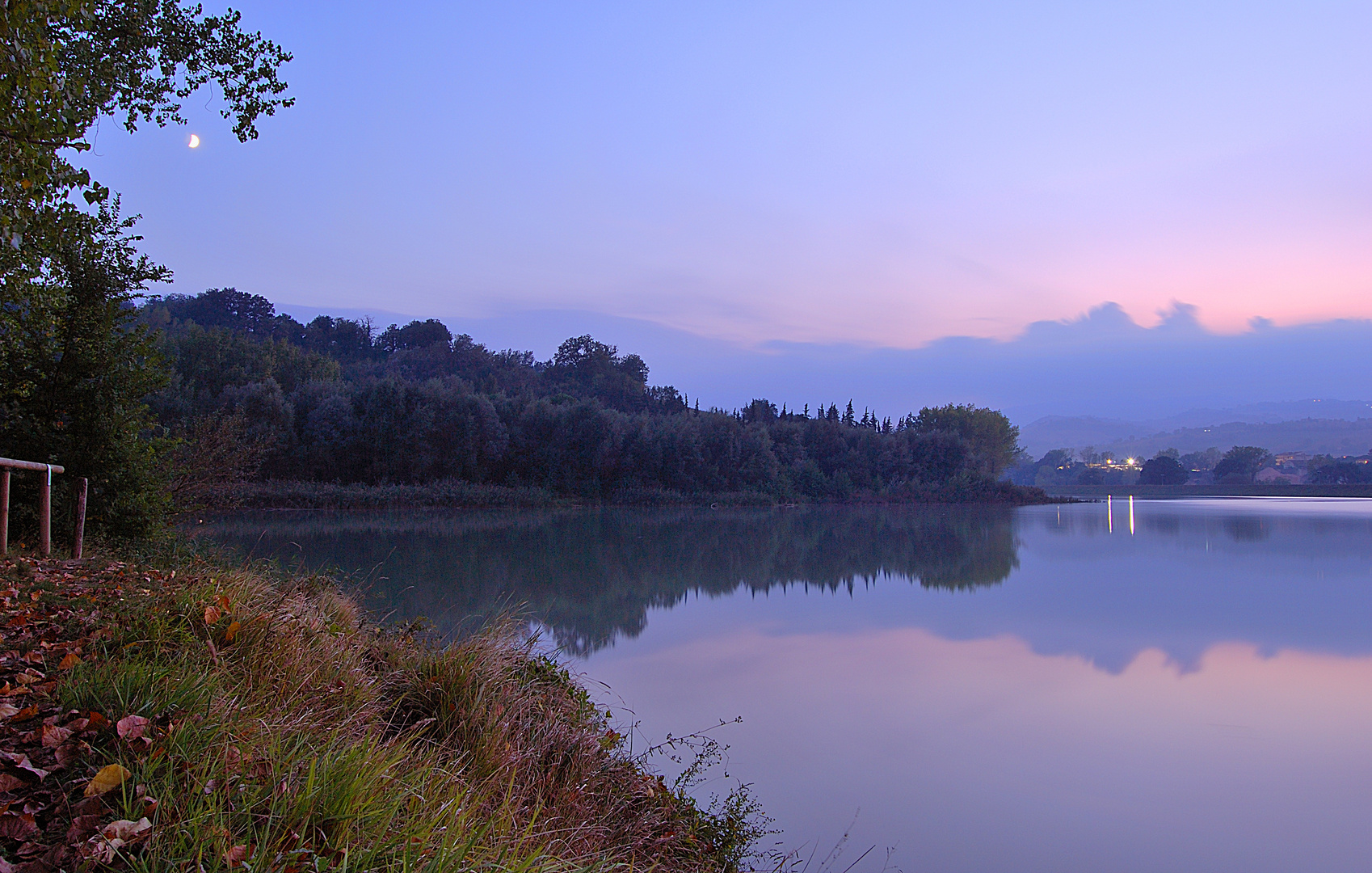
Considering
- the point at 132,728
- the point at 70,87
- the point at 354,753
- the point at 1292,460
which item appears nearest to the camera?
the point at 132,728

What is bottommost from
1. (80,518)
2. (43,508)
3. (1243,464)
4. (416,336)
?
(80,518)

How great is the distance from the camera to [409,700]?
475 centimetres

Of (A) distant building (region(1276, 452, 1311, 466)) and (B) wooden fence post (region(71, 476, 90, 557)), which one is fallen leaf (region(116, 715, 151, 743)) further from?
(A) distant building (region(1276, 452, 1311, 466))

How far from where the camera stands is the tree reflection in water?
39.9 feet

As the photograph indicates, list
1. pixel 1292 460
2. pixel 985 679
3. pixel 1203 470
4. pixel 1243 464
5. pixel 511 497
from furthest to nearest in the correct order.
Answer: pixel 1203 470 → pixel 1292 460 → pixel 1243 464 → pixel 511 497 → pixel 985 679

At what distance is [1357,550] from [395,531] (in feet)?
90.2

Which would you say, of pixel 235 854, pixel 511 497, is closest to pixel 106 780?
pixel 235 854

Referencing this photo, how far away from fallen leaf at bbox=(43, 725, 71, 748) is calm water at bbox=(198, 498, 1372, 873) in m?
3.93

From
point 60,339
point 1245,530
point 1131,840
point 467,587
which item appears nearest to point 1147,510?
point 1245,530

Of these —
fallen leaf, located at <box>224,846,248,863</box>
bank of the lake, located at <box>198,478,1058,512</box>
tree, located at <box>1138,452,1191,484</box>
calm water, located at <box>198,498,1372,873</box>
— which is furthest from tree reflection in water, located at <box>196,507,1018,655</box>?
tree, located at <box>1138,452,1191,484</box>

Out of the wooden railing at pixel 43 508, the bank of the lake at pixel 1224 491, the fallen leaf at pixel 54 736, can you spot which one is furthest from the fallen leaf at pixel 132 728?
the bank of the lake at pixel 1224 491

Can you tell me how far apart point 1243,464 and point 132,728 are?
9948 centimetres

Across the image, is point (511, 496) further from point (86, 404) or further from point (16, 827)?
point (16, 827)

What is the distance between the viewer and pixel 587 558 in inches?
752
